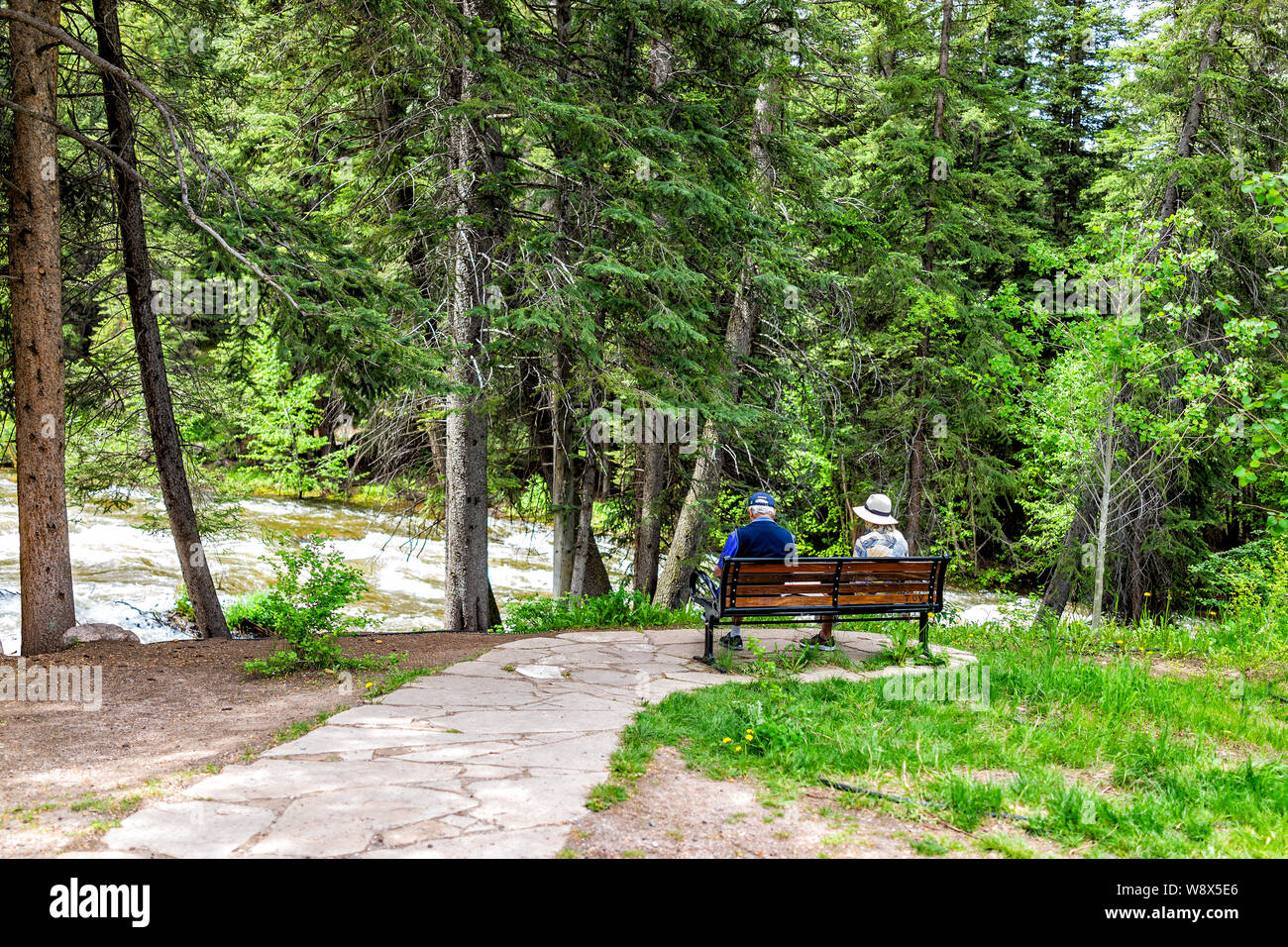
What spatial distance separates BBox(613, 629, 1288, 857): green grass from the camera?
142 inches

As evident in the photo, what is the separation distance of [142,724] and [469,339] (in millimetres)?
5141

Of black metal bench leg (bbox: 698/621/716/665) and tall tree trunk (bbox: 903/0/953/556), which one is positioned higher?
tall tree trunk (bbox: 903/0/953/556)

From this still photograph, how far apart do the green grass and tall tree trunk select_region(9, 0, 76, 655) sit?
234 inches

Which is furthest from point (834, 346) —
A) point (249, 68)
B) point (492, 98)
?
point (249, 68)

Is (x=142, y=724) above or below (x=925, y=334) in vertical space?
below

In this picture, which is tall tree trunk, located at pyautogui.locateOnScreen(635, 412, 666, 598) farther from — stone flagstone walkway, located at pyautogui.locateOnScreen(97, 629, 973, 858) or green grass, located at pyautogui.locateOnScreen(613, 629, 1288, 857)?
green grass, located at pyautogui.locateOnScreen(613, 629, 1288, 857)

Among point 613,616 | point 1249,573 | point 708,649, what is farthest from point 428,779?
point 1249,573

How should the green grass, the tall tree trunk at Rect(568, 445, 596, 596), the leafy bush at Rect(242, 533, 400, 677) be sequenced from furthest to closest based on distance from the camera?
the tall tree trunk at Rect(568, 445, 596, 596) → the leafy bush at Rect(242, 533, 400, 677) → the green grass

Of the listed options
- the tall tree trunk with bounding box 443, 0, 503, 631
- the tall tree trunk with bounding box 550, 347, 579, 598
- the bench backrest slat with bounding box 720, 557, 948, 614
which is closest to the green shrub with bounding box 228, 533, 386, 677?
the tall tree trunk with bounding box 443, 0, 503, 631

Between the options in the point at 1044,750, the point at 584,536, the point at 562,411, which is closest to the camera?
the point at 1044,750

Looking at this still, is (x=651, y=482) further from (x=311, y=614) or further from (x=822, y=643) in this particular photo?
(x=311, y=614)

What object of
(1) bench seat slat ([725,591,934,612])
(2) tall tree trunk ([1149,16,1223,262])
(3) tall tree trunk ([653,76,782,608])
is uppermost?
(2) tall tree trunk ([1149,16,1223,262])

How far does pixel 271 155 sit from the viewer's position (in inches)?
417

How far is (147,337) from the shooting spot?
30.9ft
